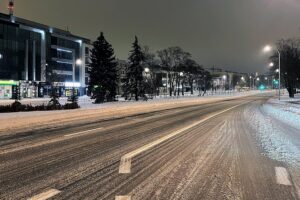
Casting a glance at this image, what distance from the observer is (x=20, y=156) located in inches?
339

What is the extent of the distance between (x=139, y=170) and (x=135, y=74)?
48932mm

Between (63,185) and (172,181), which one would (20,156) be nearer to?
(63,185)

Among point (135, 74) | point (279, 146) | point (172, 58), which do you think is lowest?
point (279, 146)

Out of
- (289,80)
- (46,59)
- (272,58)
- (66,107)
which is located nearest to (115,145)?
(66,107)

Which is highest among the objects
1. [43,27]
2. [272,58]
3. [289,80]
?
[43,27]

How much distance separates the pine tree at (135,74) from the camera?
5541 cm

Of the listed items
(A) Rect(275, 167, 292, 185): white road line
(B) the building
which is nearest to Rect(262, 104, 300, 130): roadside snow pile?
(A) Rect(275, 167, 292, 185): white road line

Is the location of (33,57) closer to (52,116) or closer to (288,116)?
(52,116)

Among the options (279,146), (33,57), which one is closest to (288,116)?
(279,146)

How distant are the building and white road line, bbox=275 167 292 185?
201ft

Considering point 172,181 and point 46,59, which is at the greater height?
point 46,59

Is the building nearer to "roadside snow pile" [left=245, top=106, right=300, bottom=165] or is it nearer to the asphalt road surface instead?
"roadside snow pile" [left=245, top=106, right=300, bottom=165]

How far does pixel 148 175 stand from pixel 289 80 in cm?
6455

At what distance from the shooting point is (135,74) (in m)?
55.7
